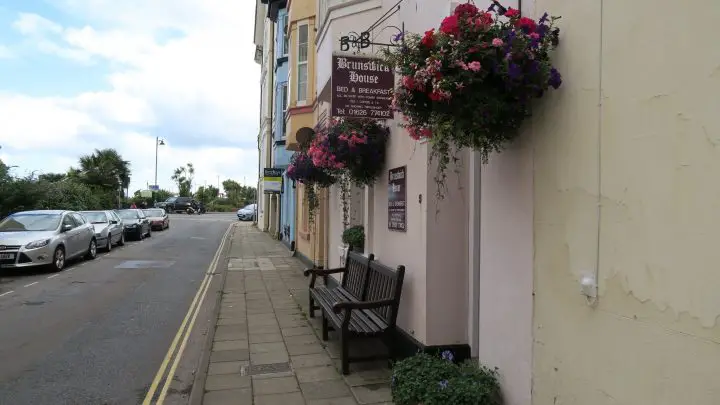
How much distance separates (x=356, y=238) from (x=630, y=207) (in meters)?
5.74

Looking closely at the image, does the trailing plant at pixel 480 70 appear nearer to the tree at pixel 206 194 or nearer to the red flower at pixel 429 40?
the red flower at pixel 429 40

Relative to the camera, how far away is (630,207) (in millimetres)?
2477

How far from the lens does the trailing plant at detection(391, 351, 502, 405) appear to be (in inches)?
145

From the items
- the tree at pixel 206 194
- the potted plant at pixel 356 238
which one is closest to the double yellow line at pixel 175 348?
the potted plant at pixel 356 238

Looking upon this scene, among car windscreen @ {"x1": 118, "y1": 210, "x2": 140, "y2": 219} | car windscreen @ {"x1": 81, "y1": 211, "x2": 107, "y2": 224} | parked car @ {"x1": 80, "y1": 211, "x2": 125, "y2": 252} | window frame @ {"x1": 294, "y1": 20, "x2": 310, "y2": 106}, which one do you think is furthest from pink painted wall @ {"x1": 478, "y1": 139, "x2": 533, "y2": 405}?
car windscreen @ {"x1": 118, "y1": 210, "x2": 140, "y2": 219}

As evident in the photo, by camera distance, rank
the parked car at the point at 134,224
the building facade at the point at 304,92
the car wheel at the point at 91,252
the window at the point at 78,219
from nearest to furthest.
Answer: the building facade at the point at 304,92 < the window at the point at 78,219 < the car wheel at the point at 91,252 < the parked car at the point at 134,224

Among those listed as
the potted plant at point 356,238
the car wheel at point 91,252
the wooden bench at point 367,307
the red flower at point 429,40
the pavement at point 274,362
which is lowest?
the pavement at point 274,362

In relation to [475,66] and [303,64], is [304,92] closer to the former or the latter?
[303,64]

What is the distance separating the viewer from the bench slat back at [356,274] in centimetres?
658

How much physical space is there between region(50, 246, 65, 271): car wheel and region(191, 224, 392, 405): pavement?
6.07 meters

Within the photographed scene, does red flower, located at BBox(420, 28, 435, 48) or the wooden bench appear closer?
red flower, located at BBox(420, 28, 435, 48)

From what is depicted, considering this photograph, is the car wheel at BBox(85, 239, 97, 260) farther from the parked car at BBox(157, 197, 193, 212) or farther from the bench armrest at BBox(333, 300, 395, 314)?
the parked car at BBox(157, 197, 193, 212)

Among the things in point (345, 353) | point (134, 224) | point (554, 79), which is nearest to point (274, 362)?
point (345, 353)

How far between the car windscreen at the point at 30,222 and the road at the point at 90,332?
1.30 m
